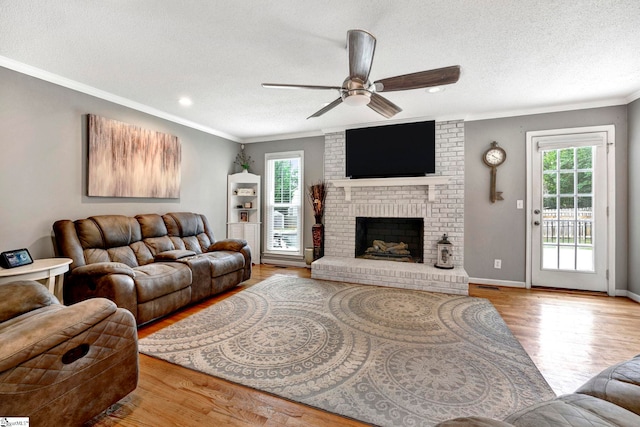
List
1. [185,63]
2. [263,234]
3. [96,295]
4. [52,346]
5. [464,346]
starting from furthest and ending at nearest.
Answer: [263,234] < [185,63] < [96,295] < [464,346] < [52,346]

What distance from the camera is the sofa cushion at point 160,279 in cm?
257

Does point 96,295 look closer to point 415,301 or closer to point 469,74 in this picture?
point 415,301

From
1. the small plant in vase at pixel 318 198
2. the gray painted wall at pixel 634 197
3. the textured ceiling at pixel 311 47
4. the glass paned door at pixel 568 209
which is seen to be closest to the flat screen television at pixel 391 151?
the small plant in vase at pixel 318 198

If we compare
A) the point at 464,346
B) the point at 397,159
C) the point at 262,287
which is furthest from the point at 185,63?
the point at 464,346

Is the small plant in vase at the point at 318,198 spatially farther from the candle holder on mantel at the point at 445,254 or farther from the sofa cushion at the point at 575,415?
the sofa cushion at the point at 575,415

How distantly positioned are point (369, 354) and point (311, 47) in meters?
2.56

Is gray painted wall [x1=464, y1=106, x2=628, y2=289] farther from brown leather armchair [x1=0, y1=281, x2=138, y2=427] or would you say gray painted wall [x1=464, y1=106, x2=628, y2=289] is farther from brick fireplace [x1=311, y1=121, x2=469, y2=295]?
brown leather armchair [x1=0, y1=281, x2=138, y2=427]

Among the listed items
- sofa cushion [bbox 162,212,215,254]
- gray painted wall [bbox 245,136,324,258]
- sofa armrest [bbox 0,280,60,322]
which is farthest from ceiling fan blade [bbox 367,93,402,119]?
sofa cushion [bbox 162,212,215,254]

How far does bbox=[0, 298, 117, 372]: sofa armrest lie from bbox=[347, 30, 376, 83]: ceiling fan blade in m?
2.13

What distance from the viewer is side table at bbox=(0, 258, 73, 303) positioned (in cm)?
217

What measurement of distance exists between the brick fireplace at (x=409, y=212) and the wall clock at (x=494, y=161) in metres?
0.37

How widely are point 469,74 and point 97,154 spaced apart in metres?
4.27

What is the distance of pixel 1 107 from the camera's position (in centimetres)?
250

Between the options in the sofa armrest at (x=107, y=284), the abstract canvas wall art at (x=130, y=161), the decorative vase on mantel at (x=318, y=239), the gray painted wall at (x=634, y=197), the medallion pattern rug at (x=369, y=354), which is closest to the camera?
the medallion pattern rug at (x=369, y=354)
